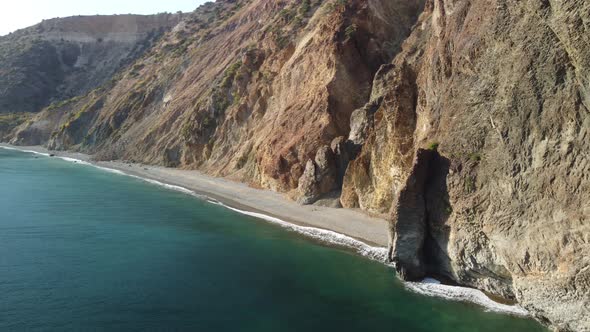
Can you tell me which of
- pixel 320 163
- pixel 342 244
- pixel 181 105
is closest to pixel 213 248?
pixel 342 244

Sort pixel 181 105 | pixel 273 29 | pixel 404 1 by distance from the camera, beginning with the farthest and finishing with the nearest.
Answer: pixel 181 105 < pixel 273 29 < pixel 404 1

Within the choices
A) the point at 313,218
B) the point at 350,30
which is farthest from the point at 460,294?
the point at 350,30

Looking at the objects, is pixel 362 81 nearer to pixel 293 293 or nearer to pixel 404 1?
pixel 404 1

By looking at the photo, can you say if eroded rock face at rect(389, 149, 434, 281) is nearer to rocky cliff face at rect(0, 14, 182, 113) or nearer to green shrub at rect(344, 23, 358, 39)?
green shrub at rect(344, 23, 358, 39)

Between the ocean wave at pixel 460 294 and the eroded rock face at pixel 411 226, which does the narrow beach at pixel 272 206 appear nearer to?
the eroded rock face at pixel 411 226

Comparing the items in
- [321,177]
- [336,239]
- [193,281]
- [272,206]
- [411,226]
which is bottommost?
[193,281]

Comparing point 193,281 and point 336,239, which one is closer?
point 193,281

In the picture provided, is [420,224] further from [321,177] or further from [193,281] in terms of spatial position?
[321,177]
